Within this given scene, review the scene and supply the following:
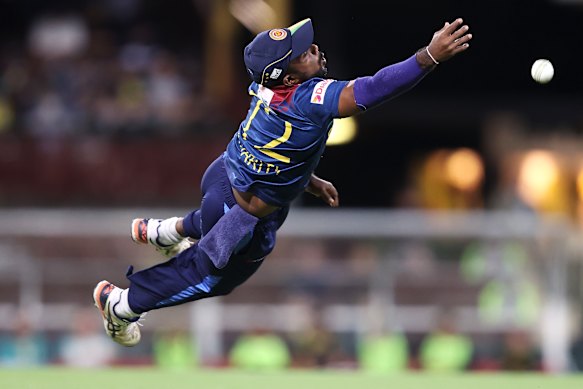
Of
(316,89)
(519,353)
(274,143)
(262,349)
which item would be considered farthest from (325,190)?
(519,353)

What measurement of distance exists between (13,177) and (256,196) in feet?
35.8

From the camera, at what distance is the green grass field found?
9125mm

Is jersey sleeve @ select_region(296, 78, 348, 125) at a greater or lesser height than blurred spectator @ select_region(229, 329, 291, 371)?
greater

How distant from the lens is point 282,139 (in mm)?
7734

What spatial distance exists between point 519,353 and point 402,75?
7.05 metres

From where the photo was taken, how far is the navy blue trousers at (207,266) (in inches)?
324

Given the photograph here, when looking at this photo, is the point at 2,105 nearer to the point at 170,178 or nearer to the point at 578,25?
the point at 170,178

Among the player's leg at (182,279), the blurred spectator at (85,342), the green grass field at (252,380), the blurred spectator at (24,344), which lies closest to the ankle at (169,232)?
the player's leg at (182,279)

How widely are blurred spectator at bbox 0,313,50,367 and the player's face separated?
23.6 ft

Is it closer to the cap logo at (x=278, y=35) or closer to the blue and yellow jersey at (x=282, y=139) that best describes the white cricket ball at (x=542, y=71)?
the blue and yellow jersey at (x=282, y=139)

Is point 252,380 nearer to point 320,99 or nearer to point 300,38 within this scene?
point 320,99

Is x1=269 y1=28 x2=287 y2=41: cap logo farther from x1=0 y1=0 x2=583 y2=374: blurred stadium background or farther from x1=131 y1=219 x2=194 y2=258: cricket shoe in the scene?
x1=0 y1=0 x2=583 y2=374: blurred stadium background

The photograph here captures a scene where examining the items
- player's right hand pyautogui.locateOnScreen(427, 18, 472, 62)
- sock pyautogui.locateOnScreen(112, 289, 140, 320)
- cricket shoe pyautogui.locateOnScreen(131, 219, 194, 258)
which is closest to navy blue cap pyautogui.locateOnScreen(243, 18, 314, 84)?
player's right hand pyautogui.locateOnScreen(427, 18, 472, 62)

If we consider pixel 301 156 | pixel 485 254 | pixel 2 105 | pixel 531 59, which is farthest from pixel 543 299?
pixel 2 105
